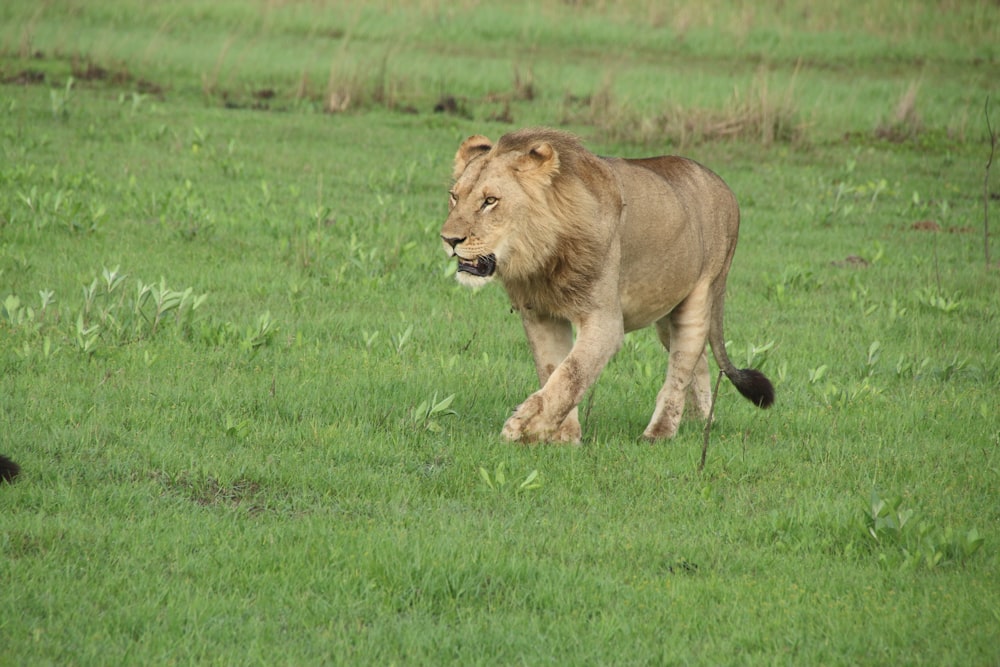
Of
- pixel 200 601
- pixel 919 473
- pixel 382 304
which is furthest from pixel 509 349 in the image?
pixel 200 601

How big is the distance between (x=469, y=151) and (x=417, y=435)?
1594 mm

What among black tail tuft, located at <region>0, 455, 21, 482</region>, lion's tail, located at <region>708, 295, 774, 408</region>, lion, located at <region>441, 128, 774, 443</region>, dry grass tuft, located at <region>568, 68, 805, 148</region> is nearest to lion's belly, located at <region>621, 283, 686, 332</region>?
lion, located at <region>441, 128, 774, 443</region>

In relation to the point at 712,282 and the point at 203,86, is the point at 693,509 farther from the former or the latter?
the point at 203,86

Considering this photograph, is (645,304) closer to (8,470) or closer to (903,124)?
(8,470)

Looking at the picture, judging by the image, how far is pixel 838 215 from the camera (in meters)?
14.7

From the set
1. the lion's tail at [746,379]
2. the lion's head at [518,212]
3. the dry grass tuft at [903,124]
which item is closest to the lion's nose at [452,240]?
the lion's head at [518,212]

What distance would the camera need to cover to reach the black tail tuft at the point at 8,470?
545cm

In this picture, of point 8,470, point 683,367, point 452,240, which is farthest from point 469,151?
point 8,470

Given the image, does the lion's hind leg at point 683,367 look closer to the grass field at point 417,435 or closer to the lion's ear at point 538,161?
the grass field at point 417,435

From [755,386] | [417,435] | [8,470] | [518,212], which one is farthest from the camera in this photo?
[755,386]

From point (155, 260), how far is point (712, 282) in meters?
4.98

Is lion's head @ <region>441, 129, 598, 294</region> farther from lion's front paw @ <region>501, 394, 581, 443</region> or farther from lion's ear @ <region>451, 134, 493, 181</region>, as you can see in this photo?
lion's front paw @ <region>501, 394, 581, 443</region>

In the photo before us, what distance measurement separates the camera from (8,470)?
5.47m

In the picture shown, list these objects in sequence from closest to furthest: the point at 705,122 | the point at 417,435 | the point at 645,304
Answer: the point at 417,435 < the point at 645,304 < the point at 705,122
